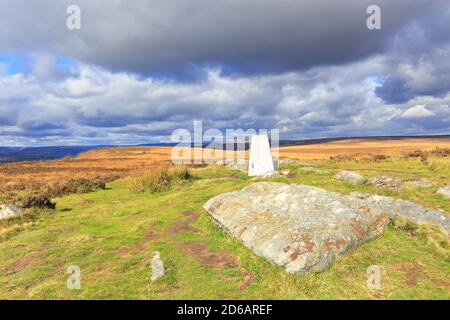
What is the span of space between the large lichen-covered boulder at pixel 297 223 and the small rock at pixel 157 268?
8.42 ft

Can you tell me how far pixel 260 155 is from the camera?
24.1 metres

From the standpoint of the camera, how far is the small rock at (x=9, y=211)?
15.7 meters

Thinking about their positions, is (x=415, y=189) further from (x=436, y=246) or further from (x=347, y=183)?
(x=436, y=246)

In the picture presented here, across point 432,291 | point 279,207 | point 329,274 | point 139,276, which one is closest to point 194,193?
point 279,207

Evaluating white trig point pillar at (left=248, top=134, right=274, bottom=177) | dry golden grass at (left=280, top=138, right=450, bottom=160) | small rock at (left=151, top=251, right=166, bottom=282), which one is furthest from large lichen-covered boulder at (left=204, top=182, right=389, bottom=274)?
dry golden grass at (left=280, top=138, right=450, bottom=160)

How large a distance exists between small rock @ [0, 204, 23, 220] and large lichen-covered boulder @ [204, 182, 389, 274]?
1006cm

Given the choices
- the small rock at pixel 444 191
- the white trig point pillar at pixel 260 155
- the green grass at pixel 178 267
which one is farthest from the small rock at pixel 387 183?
the white trig point pillar at pixel 260 155

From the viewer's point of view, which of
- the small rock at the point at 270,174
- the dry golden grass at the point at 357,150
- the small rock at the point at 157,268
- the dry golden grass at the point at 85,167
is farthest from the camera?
the dry golden grass at the point at 357,150

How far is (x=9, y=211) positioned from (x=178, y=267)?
11.8m

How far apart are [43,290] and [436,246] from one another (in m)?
10.9

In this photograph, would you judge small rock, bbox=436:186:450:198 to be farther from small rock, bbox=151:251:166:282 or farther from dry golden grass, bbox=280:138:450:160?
dry golden grass, bbox=280:138:450:160

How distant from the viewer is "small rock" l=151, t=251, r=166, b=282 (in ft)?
27.7

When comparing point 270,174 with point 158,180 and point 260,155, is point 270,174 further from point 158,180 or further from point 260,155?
point 158,180

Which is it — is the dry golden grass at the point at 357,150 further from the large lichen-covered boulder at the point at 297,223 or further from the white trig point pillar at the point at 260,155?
the large lichen-covered boulder at the point at 297,223
